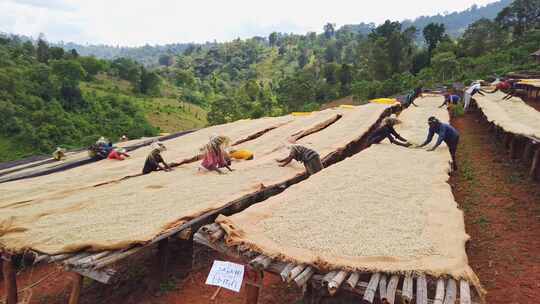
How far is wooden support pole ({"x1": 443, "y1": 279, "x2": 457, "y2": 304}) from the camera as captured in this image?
350 centimetres

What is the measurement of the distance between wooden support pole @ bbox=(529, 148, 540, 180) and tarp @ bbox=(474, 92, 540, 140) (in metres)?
0.49

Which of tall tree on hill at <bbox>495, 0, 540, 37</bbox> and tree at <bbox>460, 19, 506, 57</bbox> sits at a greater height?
tall tree on hill at <bbox>495, 0, 540, 37</bbox>

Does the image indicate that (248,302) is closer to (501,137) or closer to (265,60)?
(501,137)

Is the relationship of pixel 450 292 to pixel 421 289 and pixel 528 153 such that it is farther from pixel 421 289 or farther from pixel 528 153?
pixel 528 153

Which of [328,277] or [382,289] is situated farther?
[328,277]

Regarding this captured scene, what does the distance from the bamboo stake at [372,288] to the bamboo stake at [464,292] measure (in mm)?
744

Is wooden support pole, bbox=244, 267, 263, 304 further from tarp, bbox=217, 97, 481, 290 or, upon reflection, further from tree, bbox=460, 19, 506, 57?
tree, bbox=460, 19, 506, 57

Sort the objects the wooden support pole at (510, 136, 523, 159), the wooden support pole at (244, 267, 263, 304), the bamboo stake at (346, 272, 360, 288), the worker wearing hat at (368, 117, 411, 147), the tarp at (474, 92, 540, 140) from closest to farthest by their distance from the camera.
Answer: the bamboo stake at (346, 272, 360, 288) → the wooden support pole at (244, 267, 263, 304) → the tarp at (474, 92, 540, 140) → the worker wearing hat at (368, 117, 411, 147) → the wooden support pole at (510, 136, 523, 159)

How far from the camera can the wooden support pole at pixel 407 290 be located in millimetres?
3504

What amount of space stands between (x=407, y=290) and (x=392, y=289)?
0.14 meters

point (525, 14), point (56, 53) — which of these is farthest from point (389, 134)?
point (56, 53)

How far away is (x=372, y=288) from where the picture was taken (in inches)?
146

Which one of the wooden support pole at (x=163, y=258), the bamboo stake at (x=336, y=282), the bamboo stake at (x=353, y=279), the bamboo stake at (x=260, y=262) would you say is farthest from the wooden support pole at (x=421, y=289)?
the wooden support pole at (x=163, y=258)

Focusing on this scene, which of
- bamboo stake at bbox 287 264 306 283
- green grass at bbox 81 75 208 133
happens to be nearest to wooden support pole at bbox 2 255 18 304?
bamboo stake at bbox 287 264 306 283
